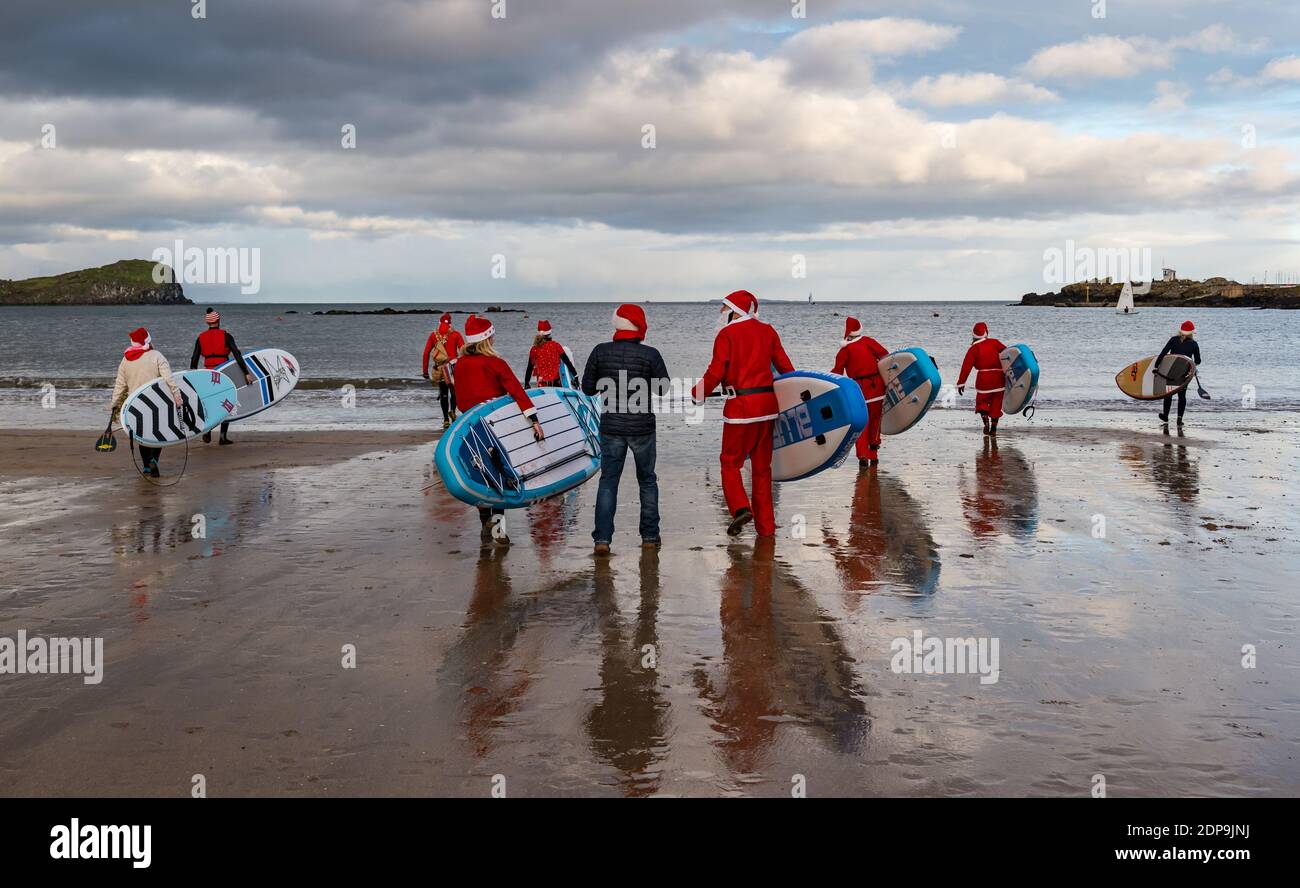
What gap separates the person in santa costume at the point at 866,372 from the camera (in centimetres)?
1316

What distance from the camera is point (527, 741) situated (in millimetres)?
4602

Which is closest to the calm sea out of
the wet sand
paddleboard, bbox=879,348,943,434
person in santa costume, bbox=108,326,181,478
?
person in santa costume, bbox=108,326,181,478

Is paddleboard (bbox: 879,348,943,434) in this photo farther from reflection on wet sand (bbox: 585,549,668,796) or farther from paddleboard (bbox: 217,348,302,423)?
paddleboard (bbox: 217,348,302,423)

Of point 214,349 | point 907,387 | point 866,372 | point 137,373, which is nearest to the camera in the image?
point 137,373

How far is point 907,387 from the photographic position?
15148 millimetres

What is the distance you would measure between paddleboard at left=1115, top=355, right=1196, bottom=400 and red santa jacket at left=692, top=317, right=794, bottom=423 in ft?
42.6

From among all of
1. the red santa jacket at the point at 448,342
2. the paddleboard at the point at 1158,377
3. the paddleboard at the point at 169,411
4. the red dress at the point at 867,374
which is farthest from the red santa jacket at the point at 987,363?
the paddleboard at the point at 169,411

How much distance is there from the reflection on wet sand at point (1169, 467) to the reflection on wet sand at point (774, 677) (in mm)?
6126

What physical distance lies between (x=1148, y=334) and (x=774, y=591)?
80.1 meters

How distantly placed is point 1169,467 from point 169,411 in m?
13.2

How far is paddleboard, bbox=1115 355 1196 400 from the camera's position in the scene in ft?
61.7

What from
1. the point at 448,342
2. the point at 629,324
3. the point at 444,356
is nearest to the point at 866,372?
the point at 629,324

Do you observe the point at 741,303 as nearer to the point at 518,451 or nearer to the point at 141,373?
the point at 518,451
